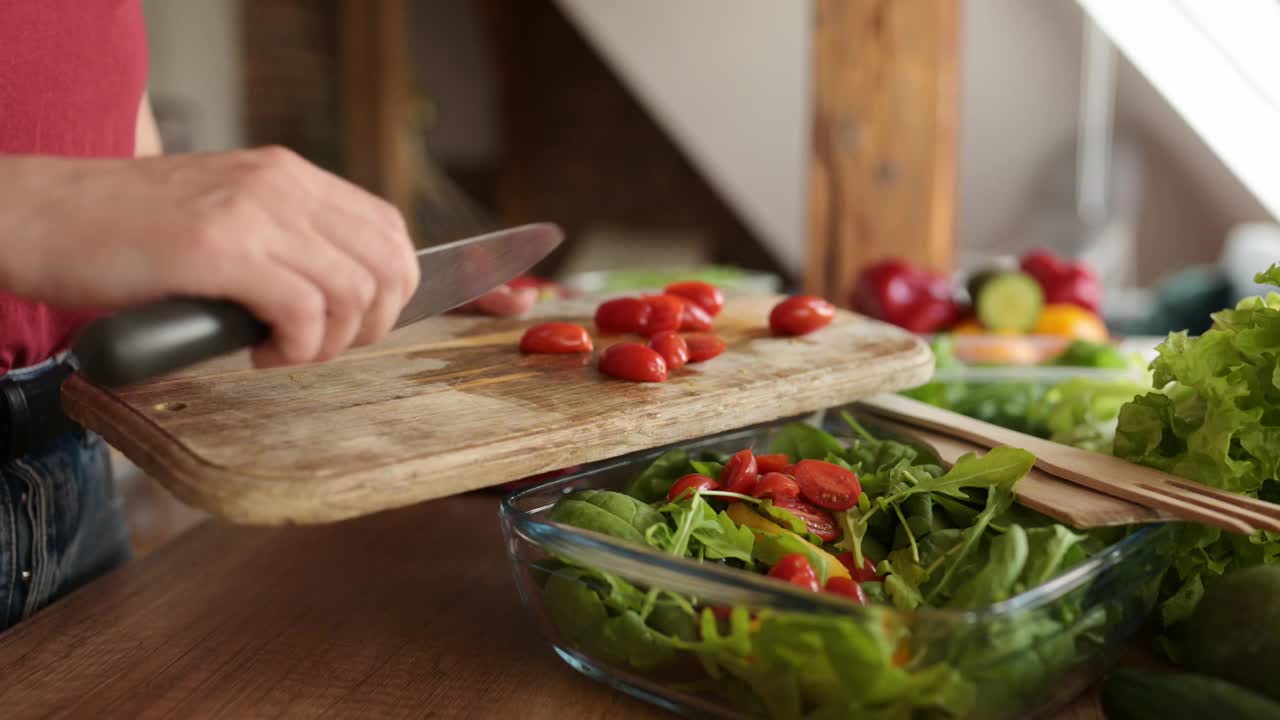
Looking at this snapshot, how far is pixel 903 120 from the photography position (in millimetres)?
2588

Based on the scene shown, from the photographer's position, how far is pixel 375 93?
17.6 ft

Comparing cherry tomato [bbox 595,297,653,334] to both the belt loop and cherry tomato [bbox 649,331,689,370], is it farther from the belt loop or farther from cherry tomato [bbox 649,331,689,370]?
the belt loop

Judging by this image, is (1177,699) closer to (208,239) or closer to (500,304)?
(208,239)

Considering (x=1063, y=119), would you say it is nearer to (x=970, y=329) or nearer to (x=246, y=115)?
(x=970, y=329)

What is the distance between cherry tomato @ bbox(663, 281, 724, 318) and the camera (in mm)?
1327

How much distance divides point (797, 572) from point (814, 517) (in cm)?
14

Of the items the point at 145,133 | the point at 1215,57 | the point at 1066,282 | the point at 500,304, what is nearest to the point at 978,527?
the point at 500,304

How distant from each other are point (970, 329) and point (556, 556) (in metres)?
1.72

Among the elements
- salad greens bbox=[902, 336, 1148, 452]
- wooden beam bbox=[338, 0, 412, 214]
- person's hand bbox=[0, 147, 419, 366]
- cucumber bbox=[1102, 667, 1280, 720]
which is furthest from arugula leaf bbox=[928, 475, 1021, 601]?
wooden beam bbox=[338, 0, 412, 214]

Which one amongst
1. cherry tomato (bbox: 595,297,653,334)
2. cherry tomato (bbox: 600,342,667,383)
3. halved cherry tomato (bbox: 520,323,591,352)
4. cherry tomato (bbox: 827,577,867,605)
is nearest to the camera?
cherry tomato (bbox: 827,577,867,605)

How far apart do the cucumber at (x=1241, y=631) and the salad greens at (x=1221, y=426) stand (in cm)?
9

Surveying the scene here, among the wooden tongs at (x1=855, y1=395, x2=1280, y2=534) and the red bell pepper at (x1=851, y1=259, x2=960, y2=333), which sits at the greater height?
the wooden tongs at (x1=855, y1=395, x2=1280, y2=534)

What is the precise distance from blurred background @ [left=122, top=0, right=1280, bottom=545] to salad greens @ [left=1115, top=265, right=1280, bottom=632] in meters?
1.46

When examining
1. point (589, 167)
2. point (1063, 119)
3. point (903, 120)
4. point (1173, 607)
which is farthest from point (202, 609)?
point (589, 167)
